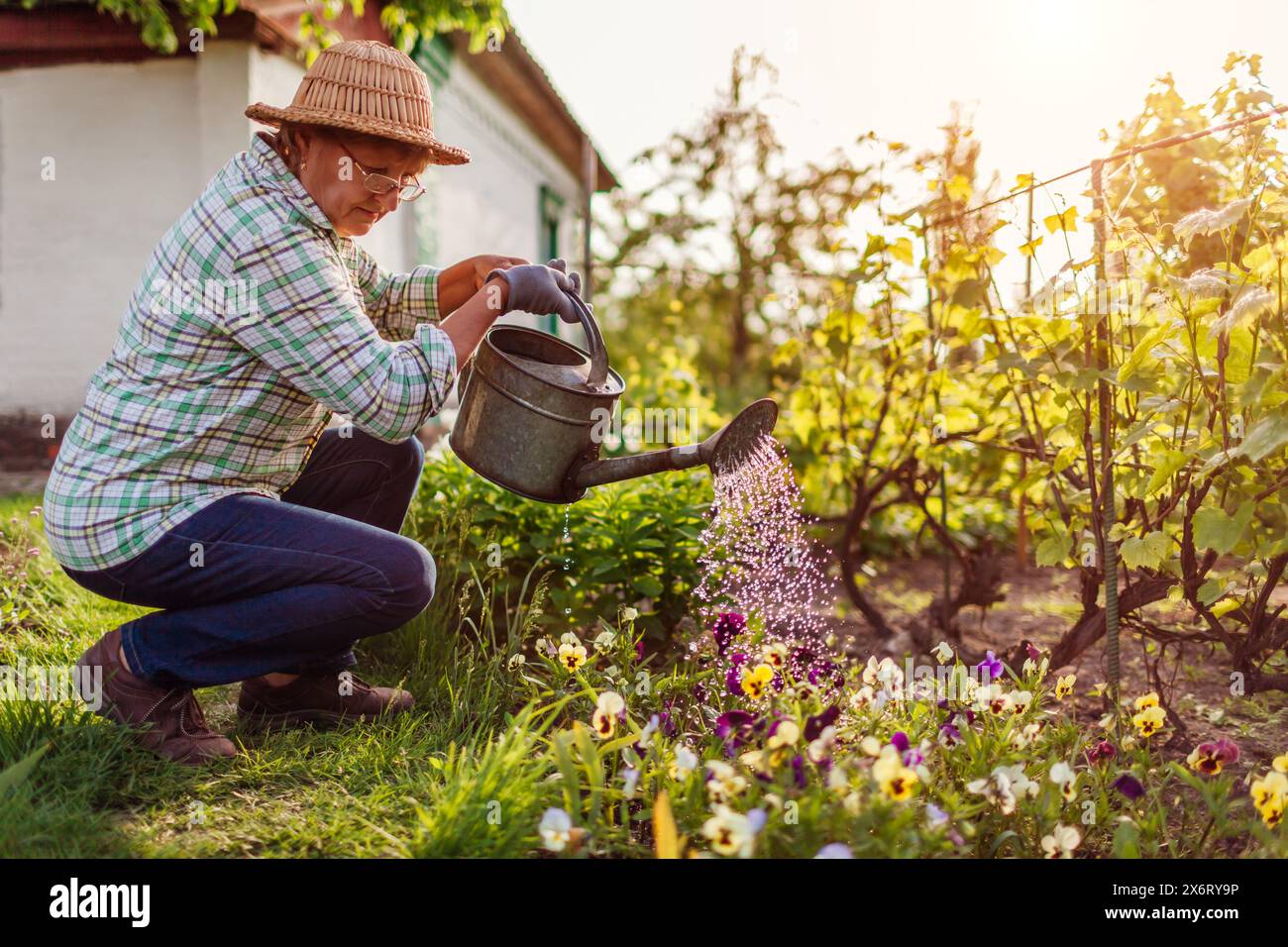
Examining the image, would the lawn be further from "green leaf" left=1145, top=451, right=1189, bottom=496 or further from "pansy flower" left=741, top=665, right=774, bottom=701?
"green leaf" left=1145, top=451, right=1189, bottom=496

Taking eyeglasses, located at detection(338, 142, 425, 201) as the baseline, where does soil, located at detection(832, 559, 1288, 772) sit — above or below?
below

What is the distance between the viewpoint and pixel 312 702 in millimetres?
2473

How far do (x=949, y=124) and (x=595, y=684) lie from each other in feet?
7.39

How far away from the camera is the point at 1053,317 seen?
266 cm

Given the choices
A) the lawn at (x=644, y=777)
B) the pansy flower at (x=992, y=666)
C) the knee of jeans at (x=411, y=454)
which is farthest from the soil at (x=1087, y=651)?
the knee of jeans at (x=411, y=454)

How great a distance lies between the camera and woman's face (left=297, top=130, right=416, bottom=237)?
2.17 meters

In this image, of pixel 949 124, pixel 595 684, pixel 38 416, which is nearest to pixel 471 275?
pixel 595 684

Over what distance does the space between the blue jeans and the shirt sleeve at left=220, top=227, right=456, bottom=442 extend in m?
0.28

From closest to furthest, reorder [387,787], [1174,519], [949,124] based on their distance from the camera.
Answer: [387,787], [1174,519], [949,124]

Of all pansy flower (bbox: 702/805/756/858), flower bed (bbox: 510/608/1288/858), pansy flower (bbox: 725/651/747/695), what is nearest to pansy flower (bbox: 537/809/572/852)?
flower bed (bbox: 510/608/1288/858)

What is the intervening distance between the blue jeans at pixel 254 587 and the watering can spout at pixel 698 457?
1.39 feet

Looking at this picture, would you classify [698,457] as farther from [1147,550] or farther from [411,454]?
[1147,550]

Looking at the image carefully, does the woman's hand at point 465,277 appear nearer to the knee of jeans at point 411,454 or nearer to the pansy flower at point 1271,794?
the knee of jeans at point 411,454
